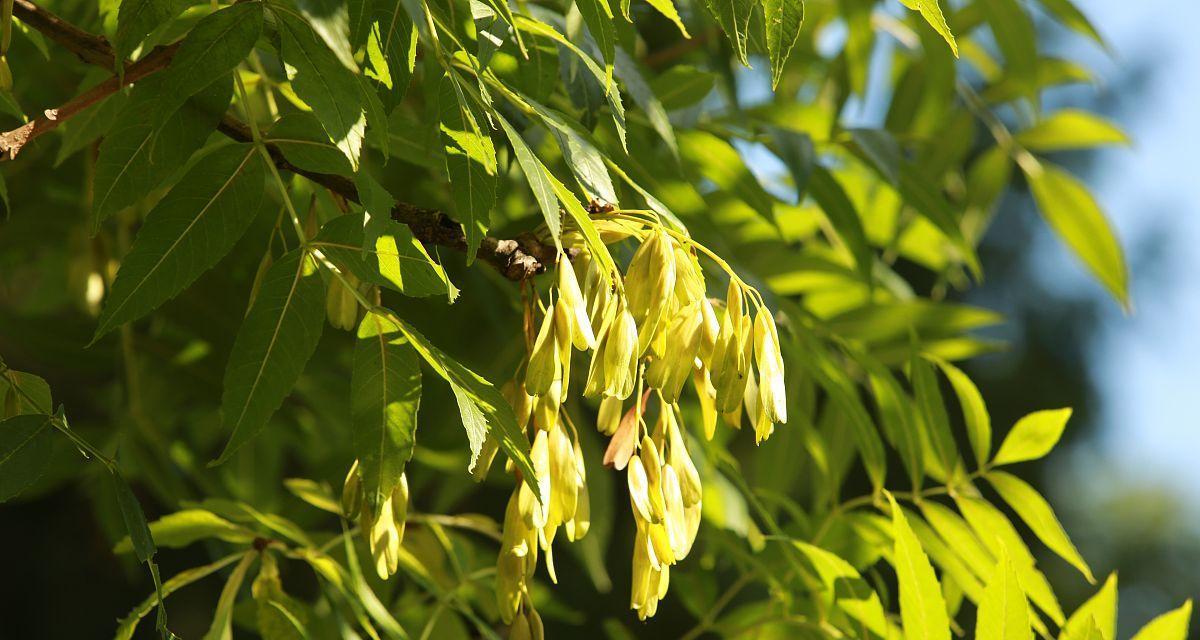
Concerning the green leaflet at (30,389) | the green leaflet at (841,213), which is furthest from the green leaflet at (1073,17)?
the green leaflet at (30,389)

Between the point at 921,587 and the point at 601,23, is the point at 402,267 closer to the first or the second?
the point at 601,23

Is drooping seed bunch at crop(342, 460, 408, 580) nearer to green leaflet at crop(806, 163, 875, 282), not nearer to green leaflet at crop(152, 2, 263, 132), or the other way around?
green leaflet at crop(152, 2, 263, 132)

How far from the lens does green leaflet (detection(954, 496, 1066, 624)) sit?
510 mm

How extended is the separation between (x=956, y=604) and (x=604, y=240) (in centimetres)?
32

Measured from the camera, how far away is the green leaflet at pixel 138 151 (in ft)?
1.18

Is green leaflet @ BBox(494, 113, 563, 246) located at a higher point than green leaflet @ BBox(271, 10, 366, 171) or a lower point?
lower

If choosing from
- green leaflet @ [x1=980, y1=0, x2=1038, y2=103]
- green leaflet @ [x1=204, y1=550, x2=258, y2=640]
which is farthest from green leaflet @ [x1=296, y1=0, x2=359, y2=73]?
green leaflet @ [x1=980, y1=0, x2=1038, y2=103]

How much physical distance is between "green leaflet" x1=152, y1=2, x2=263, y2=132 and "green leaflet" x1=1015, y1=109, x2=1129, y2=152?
71cm

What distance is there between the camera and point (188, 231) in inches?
14.4

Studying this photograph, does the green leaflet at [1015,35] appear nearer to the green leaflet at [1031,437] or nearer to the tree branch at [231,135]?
the green leaflet at [1031,437]

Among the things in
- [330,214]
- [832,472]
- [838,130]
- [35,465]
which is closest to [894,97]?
[838,130]

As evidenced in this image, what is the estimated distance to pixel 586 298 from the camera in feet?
1.15

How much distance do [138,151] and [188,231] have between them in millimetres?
31

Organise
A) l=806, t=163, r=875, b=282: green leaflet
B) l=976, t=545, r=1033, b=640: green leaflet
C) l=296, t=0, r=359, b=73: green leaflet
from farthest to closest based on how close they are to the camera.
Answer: l=806, t=163, r=875, b=282: green leaflet → l=976, t=545, r=1033, b=640: green leaflet → l=296, t=0, r=359, b=73: green leaflet
